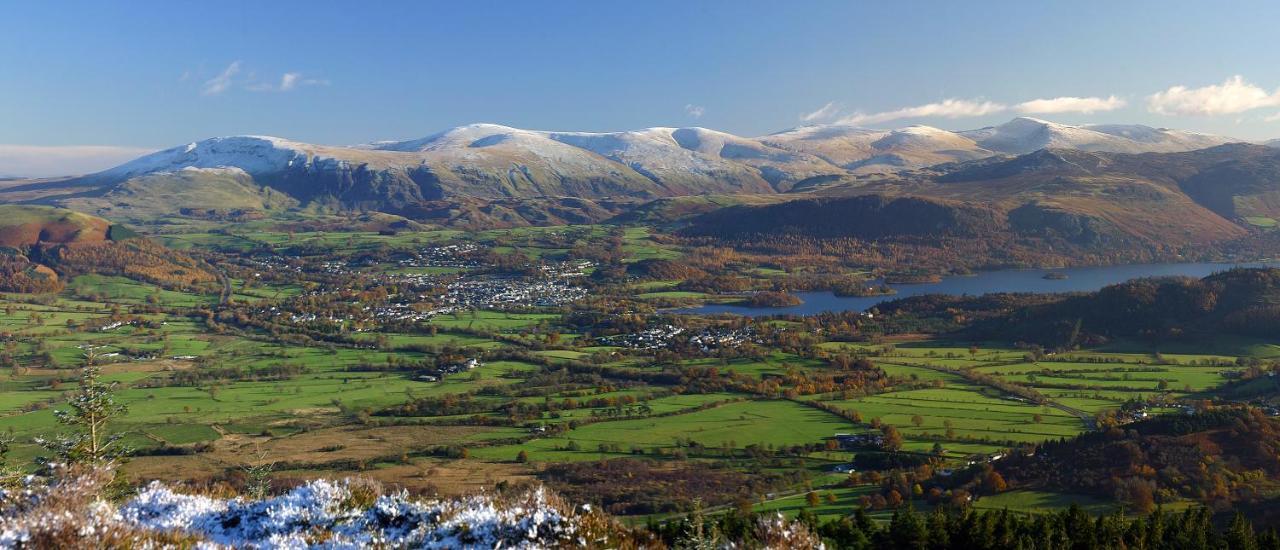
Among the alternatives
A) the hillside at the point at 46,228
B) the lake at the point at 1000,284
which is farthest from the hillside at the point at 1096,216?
the hillside at the point at 46,228

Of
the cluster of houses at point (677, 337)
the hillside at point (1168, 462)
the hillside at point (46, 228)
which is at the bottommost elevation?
the cluster of houses at point (677, 337)

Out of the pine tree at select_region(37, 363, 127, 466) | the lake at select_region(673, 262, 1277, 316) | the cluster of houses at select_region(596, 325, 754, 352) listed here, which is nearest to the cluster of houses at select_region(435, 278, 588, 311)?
the lake at select_region(673, 262, 1277, 316)

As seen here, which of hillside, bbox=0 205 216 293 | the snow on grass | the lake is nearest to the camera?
the snow on grass

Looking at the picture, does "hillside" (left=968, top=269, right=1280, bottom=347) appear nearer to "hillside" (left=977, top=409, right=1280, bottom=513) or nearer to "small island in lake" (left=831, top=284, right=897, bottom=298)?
"small island in lake" (left=831, top=284, right=897, bottom=298)

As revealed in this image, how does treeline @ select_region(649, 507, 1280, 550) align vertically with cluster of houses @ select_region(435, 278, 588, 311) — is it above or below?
above

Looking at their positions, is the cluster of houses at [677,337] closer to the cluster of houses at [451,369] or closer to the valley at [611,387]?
the valley at [611,387]

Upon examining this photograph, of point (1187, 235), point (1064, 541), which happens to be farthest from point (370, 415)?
point (1187, 235)

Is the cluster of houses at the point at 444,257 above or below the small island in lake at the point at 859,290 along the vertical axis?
above
